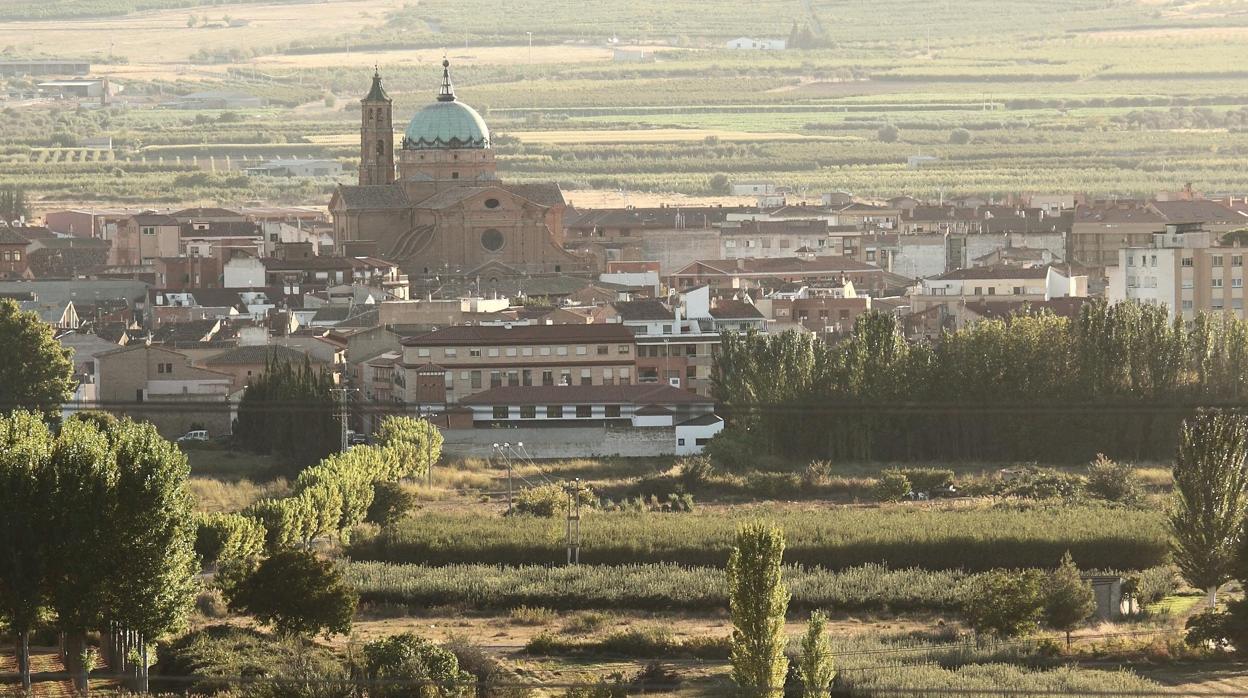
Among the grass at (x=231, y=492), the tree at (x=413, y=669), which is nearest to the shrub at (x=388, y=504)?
the grass at (x=231, y=492)

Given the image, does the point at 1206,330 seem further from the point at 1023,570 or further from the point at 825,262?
the point at 825,262

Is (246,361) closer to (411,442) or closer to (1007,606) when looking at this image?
(411,442)

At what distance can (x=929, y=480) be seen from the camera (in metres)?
47.9

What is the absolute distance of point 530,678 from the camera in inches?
1228

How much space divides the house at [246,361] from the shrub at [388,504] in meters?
14.0

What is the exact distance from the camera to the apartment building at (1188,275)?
67125 mm

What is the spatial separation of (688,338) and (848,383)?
7743 millimetres

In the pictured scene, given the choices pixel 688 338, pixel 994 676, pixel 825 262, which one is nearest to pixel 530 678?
pixel 994 676

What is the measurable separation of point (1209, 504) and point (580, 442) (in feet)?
57.8

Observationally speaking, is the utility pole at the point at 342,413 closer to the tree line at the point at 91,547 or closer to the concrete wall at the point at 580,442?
the concrete wall at the point at 580,442

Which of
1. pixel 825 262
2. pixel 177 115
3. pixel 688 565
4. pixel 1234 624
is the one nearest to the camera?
pixel 1234 624

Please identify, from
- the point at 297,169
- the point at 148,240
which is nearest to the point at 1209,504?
the point at 148,240

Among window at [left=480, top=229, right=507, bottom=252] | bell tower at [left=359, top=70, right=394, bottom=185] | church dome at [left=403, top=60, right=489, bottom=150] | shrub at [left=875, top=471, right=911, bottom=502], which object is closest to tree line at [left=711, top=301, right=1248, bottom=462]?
shrub at [left=875, top=471, right=911, bottom=502]

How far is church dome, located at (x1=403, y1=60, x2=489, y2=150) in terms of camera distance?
93.6 metres
